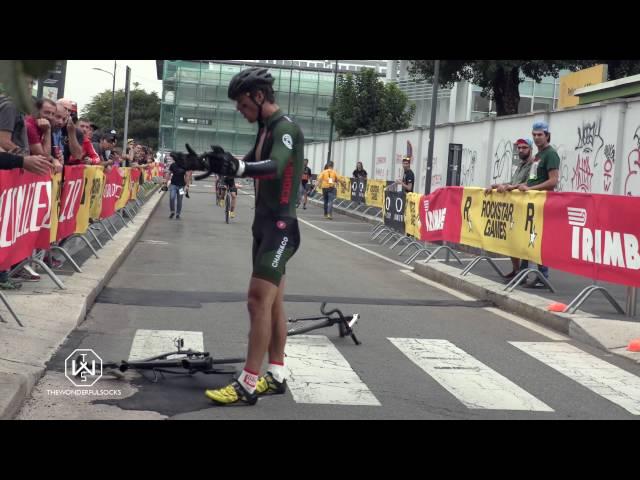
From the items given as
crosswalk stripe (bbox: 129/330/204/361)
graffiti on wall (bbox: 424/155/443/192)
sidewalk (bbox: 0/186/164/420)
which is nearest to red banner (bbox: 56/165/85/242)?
sidewalk (bbox: 0/186/164/420)

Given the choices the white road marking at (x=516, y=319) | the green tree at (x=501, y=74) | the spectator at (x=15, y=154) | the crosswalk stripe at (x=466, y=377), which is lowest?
the crosswalk stripe at (x=466, y=377)

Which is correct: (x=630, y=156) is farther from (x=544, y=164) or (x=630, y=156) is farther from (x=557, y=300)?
(x=557, y=300)

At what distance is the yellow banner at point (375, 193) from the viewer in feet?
102

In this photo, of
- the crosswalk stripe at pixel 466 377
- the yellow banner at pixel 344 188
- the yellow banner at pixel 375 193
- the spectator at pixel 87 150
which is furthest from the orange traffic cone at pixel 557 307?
the yellow banner at pixel 344 188

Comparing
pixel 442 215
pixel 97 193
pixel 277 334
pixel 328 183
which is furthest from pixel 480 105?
pixel 277 334

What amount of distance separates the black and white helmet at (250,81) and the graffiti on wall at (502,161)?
18.4 meters

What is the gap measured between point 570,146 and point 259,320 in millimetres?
16698

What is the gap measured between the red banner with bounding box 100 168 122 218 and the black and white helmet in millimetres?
10444

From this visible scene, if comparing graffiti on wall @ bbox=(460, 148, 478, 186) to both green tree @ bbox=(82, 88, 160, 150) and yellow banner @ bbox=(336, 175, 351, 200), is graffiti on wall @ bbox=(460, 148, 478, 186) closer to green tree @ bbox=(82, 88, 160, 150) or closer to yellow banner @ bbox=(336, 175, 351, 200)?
yellow banner @ bbox=(336, 175, 351, 200)

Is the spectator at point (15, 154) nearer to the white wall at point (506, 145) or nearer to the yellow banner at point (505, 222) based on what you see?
the yellow banner at point (505, 222)

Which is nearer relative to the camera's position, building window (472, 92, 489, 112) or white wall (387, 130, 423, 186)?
white wall (387, 130, 423, 186)

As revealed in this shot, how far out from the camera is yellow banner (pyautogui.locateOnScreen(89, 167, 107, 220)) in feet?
47.4

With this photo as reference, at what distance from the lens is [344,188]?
3966cm
